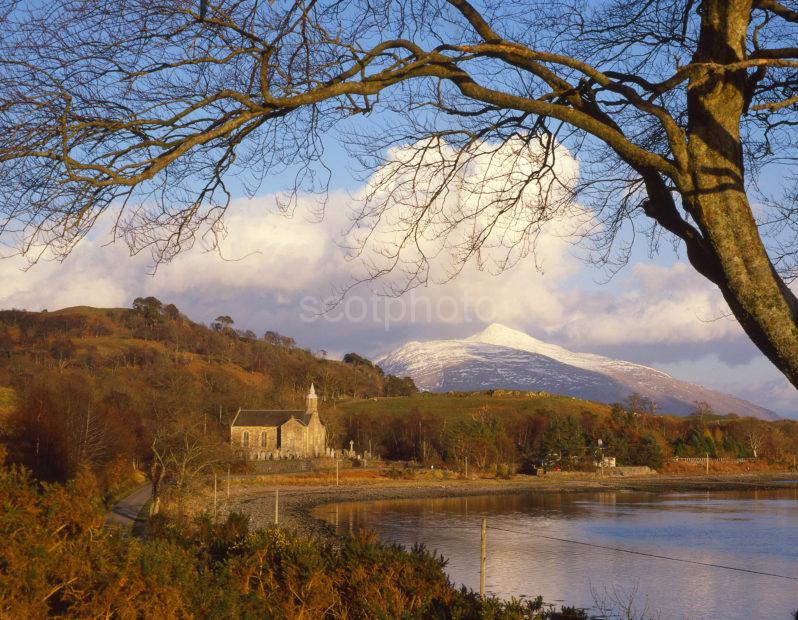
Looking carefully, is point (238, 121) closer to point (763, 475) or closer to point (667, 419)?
point (763, 475)

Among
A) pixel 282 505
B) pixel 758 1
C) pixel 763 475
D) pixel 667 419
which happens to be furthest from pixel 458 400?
pixel 758 1

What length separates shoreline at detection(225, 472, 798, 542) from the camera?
5016cm

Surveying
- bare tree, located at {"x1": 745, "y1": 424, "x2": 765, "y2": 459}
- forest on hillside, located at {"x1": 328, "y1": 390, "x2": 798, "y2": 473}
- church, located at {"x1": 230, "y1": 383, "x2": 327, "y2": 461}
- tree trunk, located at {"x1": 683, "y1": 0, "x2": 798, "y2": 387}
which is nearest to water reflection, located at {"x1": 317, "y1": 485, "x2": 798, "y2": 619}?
tree trunk, located at {"x1": 683, "y1": 0, "x2": 798, "y2": 387}

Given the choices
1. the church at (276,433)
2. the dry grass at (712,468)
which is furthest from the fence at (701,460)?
the church at (276,433)

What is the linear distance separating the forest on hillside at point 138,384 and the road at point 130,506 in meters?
1.68

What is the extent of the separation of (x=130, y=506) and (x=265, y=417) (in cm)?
4526

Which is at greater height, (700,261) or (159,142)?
(159,142)

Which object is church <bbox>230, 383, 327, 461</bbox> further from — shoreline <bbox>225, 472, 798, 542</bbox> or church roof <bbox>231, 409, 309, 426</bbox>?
shoreline <bbox>225, 472, 798, 542</bbox>

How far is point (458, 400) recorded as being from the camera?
4336 inches

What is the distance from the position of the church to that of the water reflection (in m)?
24.1

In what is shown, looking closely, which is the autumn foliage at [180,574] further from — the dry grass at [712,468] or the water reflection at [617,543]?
the dry grass at [712,468]

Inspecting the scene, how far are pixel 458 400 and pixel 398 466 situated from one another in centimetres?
3148

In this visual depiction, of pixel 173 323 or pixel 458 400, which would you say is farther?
pixel 173 323

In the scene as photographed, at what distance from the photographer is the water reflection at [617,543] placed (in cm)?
2805
